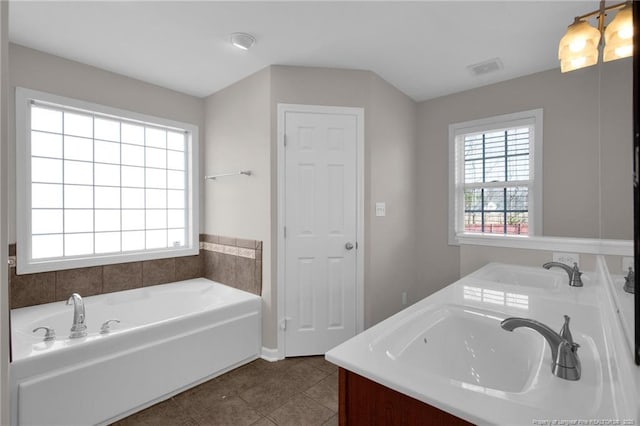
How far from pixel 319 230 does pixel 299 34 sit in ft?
4.99

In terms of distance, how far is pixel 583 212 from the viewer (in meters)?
2.48

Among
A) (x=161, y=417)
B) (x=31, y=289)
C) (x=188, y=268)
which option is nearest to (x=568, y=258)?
(x=161, y=417)

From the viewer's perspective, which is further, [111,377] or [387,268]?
[387,268]

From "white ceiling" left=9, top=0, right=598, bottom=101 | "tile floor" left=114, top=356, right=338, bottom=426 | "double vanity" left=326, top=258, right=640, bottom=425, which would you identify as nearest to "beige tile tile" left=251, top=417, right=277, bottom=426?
"tile floor" left=114, top=356, right=338, bottom=426

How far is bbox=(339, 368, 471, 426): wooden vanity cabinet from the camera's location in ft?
2.45

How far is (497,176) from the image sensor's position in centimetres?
296

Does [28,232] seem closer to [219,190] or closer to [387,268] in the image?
[219,190]

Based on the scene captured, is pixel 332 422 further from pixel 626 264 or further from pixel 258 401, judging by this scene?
pixel 626 264

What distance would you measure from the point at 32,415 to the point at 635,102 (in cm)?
269

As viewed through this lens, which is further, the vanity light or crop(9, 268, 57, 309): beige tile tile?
crop(9, 268, 57, 309): beige tile tile

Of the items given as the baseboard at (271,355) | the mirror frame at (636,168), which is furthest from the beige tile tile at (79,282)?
the mirror frame at (636,168)

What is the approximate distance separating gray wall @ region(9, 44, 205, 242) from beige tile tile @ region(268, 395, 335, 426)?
2.13m

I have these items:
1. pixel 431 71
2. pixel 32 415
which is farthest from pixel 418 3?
pixel 32 415

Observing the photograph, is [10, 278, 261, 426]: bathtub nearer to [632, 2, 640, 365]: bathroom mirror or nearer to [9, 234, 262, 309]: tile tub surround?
[9, 234, 262, 309]: tile tub surround
